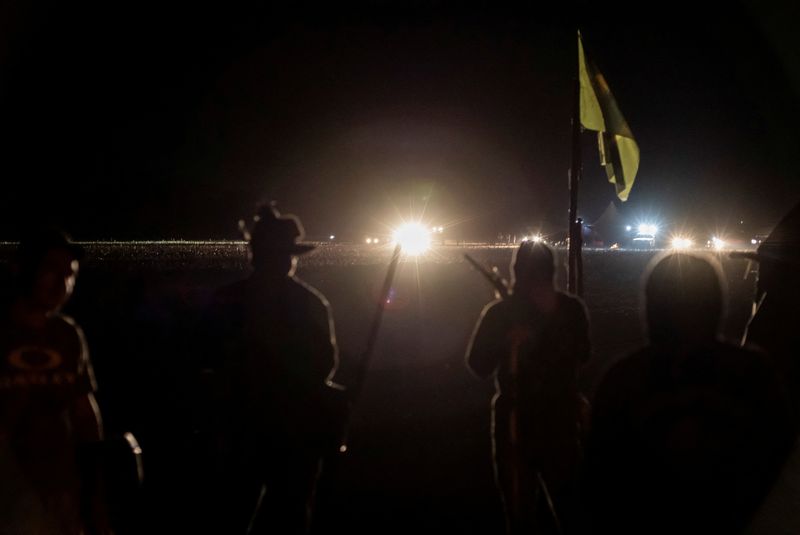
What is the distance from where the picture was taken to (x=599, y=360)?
10.3m

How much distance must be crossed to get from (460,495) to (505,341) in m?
1.95

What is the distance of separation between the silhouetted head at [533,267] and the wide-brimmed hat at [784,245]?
2.29 metres

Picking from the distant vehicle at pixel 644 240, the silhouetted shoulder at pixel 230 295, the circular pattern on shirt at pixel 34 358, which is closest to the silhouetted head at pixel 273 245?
the silhouetted shoulder at pixel 230 295

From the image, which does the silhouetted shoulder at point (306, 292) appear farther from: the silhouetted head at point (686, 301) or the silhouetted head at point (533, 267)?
the silhouetted head at point (686, 301)

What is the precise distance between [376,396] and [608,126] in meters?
4.21

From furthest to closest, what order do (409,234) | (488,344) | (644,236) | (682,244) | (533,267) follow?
(644,236), (682,244), (409,234), (488,344), (533,267)

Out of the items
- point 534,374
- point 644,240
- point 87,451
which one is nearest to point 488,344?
point 534,374

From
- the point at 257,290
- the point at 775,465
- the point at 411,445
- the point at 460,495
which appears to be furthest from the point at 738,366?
the point at 411,445

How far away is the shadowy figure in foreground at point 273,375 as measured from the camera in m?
3.34

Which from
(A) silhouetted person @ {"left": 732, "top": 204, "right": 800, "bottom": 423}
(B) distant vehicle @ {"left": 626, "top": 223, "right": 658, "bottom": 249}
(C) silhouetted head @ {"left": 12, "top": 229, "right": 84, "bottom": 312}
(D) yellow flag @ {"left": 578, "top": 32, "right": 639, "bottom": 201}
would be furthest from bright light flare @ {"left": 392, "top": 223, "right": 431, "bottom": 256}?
(B) distant vehicle @ {"left": 626, "top": 223, "right": 658, "bottom": 249}

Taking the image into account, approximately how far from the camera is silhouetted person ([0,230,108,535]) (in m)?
2.83

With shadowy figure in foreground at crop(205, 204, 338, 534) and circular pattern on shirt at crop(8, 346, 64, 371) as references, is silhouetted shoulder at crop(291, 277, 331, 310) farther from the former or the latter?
circular pattern on shirt at crop(8, 346, 64, 371)

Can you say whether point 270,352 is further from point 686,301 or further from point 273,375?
point 686,301

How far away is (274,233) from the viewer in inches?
134
